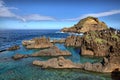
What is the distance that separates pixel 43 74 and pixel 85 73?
8093 millimetres

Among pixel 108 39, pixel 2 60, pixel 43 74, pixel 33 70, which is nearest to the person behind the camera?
pixel 43 74

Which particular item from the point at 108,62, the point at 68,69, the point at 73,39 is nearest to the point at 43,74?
the point at 68,69

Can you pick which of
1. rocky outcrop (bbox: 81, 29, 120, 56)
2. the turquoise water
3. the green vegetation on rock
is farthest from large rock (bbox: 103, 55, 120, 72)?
the green vegetation on rock

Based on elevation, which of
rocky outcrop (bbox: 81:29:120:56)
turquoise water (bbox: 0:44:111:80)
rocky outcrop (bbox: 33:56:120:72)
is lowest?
turquoise water (bbox: 0:44:111:80)

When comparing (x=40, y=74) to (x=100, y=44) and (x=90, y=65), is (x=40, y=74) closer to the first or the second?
(x=90, y=65)

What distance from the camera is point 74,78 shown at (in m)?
38.2

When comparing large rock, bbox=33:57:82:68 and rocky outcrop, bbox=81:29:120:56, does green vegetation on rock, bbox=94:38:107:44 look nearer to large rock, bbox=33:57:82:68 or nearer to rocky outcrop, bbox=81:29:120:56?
rocky outcrop, bbox=81:29:120:56

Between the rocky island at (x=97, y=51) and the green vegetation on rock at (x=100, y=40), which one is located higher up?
the green vegetation on rock at (x=100, y=40)

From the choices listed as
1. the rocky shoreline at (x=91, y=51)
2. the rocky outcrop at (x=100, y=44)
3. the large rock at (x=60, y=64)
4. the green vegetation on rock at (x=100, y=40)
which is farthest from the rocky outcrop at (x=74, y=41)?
the large rock at (x=60, y=64)

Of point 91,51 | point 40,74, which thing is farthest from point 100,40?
point 40,74

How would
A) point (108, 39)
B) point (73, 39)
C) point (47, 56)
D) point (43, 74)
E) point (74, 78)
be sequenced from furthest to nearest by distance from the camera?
1. point (73, 39)
2. point (108, 39)
3. point (47, 56)
4. point (43, 74)
5. point (74, 78)

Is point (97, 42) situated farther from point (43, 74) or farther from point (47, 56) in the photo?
point (43, 74)

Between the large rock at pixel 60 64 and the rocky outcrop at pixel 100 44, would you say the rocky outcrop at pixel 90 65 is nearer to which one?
the large rock at pixel 60 64

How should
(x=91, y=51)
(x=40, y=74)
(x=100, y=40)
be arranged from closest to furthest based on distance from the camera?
(x=40, y=74), (x=91, y=51), (x=100, y=40)
